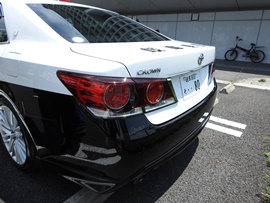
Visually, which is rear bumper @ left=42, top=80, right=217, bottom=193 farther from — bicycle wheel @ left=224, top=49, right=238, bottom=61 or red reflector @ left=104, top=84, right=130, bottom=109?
bicycle wheel @ left=224, top=49, right=238, bottom=61

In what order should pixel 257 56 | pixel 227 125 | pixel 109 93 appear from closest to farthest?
pixel 109 93
pixel 227 125
pixel 257 56

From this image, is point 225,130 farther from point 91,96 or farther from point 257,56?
point 257,56

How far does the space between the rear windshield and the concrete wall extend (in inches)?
414

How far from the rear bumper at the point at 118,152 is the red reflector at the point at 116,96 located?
10 cm

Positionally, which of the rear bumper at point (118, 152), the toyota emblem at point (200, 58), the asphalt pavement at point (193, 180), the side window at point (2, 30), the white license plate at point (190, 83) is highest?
the side window at point (2, 30)

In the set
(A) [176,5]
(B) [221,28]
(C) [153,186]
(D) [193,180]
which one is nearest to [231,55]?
(B) [221,28]

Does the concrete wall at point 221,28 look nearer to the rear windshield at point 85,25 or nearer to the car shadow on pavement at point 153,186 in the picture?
the rear windshield at point 85,25

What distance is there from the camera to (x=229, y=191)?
1.93 m

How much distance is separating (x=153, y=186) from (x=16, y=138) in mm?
1370

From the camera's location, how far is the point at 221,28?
38.0 feet

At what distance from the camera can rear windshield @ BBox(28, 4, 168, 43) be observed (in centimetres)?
171

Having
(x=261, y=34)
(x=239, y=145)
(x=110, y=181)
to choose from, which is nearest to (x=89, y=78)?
(x=110, y=181)

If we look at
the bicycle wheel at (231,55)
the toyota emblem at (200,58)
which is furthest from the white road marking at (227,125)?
the bicycle wheel at (231,55)

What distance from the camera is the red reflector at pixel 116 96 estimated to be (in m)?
1.27
